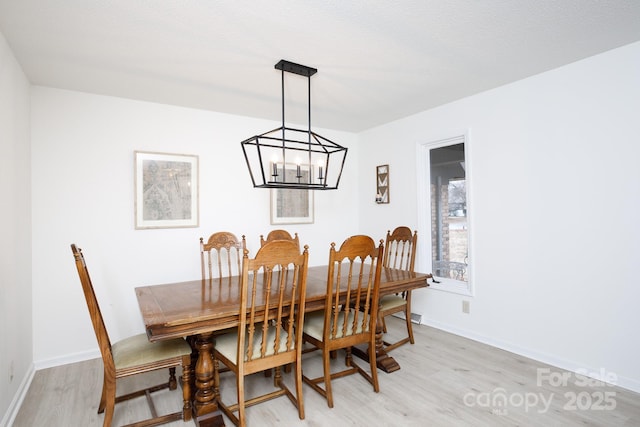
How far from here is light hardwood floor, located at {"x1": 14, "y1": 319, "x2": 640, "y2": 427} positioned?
2082 mm

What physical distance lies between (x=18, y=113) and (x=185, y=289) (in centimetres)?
179

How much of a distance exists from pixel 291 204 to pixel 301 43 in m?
2.24

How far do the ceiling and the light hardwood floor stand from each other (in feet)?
7.90

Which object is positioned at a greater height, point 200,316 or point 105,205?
point 105,205

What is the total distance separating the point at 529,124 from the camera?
2930 millimetres

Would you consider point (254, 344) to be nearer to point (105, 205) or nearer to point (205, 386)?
point (205, 386)

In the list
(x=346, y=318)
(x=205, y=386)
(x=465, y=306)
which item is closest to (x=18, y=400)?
(x=205, y=386)

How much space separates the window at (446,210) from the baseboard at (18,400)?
3591mm

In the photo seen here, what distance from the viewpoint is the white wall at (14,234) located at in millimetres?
2115

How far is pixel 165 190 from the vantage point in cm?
341

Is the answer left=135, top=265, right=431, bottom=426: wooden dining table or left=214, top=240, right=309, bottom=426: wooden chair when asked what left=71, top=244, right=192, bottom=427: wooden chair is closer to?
left=135, top=265, right=431, bottom=426: wooden dining table

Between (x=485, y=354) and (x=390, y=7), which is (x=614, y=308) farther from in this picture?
(x=390, y=7)

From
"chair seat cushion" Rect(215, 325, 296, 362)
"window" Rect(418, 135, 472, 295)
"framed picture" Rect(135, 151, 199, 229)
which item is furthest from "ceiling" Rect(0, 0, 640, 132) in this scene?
"chair seat cushion" Rect(215, 325, 296, 362)

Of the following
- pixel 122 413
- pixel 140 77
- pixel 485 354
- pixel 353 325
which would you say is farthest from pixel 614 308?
pixel 140 77
